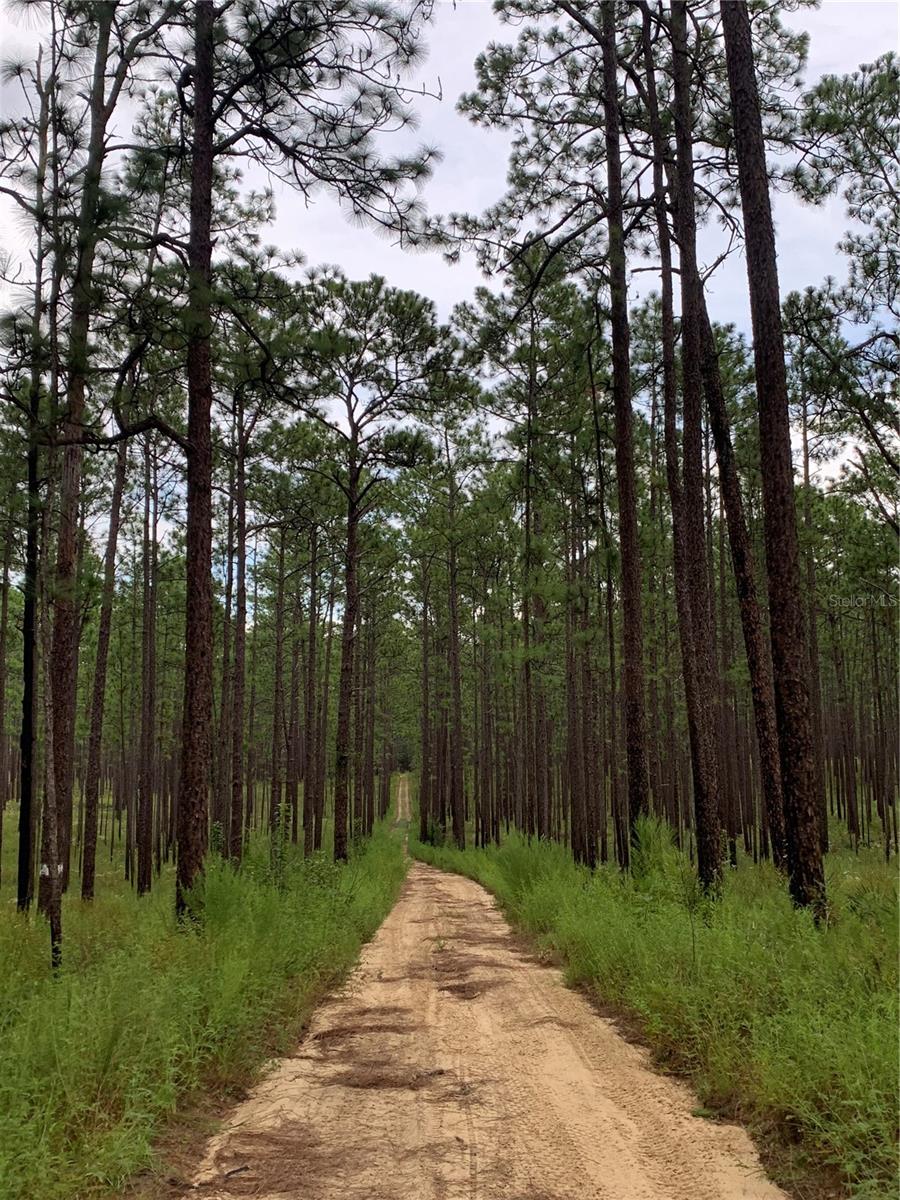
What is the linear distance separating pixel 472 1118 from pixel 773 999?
81.8 inches

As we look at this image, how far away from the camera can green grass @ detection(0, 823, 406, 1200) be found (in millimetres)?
3248

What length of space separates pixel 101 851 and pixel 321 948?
122 ft

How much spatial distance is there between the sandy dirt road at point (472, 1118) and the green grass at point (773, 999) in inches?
10.0

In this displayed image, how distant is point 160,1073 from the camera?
13.5 ft

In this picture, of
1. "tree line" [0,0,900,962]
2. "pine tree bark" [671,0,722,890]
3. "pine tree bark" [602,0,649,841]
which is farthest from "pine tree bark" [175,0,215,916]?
"pine tree bark" [602,0,649,841]

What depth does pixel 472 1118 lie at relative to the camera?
4043 millimetres

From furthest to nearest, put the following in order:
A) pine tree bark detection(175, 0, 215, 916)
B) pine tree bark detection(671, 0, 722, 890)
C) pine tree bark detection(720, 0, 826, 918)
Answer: pine tree bark detection(671, 0, 722, 890) → pine tree bark detection(175, 0, 215, 916) → pine tree bark detection(720, 0, 826, 918)

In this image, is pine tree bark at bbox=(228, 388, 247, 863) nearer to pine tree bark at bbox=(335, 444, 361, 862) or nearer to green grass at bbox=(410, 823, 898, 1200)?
pine tree bark at bbox=(335, 444, 361, 862)

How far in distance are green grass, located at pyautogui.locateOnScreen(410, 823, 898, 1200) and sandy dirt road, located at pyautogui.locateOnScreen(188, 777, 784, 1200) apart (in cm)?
25

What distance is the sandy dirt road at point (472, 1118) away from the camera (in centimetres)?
332

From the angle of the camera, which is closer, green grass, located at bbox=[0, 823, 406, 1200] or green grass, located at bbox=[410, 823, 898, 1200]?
green grass, located at bbox=[0, 823, 406, 1200]

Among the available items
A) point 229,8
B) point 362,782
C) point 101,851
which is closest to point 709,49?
point 229,8

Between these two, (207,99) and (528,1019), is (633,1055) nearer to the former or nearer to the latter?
(528,1019)

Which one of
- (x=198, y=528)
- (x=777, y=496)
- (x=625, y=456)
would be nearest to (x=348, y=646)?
(x=625, y=456)
